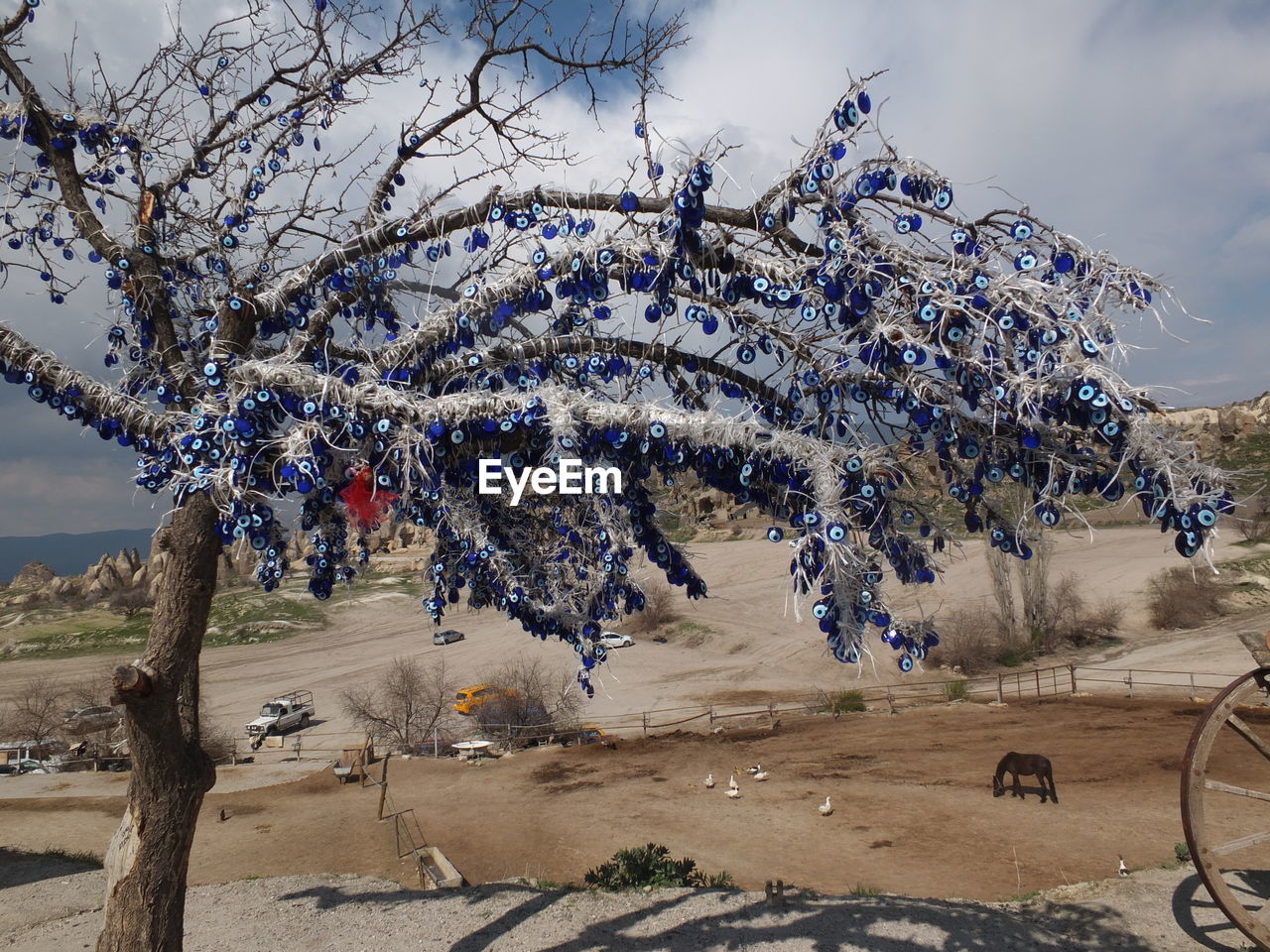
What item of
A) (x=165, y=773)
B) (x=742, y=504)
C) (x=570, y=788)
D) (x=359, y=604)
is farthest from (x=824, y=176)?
(x=359, y=604)

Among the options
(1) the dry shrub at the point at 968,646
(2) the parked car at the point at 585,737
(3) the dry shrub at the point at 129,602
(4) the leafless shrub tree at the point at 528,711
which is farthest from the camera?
(3) the dry shrub at the point at 129,602

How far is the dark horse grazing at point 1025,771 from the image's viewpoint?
52.5 feet

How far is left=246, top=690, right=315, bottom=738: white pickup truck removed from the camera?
28062mm

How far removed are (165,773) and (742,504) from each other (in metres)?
3.47

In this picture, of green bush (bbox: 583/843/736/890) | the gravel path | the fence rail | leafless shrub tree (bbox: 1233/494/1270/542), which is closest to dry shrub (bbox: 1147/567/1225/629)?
the fence rail

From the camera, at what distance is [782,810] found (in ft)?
55.5

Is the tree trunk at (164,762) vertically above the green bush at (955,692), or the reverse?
the tree trunk at (164,762)

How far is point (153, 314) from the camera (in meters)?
5.04

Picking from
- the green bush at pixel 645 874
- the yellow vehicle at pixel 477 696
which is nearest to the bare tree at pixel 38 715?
the yellow vehicle at pixel 477 696

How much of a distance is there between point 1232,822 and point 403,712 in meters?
22.7

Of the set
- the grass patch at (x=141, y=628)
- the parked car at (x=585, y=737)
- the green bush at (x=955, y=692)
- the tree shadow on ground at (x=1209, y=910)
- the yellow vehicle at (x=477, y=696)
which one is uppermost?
the grass patch at (x=141, y=628)

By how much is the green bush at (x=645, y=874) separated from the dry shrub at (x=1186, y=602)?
30.7 metres

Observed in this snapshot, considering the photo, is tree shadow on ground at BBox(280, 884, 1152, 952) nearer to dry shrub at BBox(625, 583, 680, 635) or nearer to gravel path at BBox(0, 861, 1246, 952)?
gravel path at BBox(0, 861, 1246, 952)

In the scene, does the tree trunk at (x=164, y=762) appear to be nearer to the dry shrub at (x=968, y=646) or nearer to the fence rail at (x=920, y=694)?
the fence rail at (x=920, y=694)
